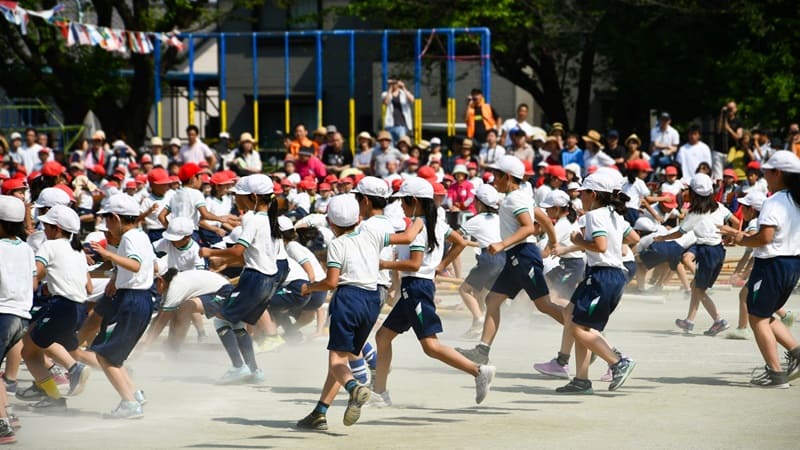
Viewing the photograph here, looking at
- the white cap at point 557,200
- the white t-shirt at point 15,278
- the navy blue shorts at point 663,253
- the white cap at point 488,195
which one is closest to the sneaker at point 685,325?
the white cap at point 557,200

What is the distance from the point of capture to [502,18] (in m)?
30.0

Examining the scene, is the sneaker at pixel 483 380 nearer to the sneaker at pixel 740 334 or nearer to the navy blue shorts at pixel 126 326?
the navy blue shorts at pixel 126 326

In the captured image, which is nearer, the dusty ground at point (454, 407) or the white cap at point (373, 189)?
the dusty ground at point (454, 407)

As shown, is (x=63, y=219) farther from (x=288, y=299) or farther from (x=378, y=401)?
(x=288, y=299)

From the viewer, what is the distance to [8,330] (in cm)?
848

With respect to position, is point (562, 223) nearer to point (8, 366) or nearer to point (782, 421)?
point (782, 421)

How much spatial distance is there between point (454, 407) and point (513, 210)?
7.62 feet

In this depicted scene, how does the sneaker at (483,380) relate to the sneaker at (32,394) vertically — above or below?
above

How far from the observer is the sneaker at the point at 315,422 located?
8.60 metres

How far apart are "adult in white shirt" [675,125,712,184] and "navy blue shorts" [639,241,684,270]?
5.27 m

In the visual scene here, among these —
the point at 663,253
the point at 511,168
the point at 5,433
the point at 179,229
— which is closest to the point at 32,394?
the point at 5,433

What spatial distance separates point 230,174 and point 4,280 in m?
7.37

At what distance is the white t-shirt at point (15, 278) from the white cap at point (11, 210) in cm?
14

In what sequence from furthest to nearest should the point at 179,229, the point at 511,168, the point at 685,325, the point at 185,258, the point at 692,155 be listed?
the point at 692,155 → the point at 685,325 → the point at 185,258 → the point at 179,229 → the point at 511,168
